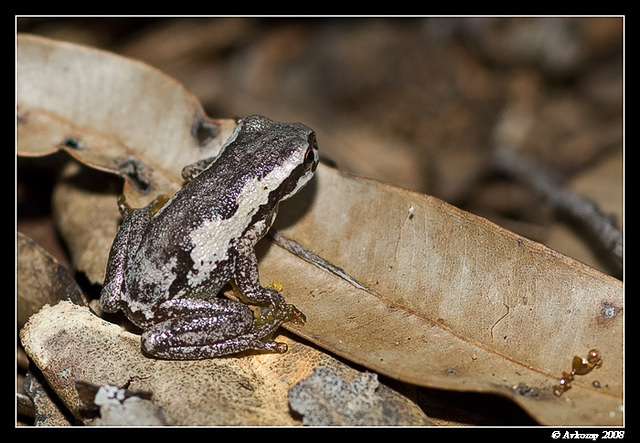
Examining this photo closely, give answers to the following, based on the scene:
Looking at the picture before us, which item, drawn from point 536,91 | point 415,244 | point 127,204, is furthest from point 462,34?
point 127,204

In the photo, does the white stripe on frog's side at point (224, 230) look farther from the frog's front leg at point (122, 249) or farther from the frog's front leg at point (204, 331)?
the frog's front leg at point (122, 249)

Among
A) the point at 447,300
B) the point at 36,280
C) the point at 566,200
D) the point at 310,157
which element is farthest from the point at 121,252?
the point at 566,200

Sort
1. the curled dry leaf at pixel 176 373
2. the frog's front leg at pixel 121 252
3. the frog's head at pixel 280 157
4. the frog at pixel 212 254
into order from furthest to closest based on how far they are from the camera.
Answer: the frog's head at pixel 280 157 → the frog's front leg at pixel 121 252 → the frog at pixel 212 254 → the curled dry leaf at pixel 176 373

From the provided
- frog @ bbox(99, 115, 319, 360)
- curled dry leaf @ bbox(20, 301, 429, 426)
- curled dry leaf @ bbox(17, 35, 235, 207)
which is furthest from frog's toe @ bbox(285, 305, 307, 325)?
curled dry leaf @ bbox(17, 35, 235, 207)

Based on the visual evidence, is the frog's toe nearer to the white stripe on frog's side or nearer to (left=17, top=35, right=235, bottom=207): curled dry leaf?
the white stripe on frog's side

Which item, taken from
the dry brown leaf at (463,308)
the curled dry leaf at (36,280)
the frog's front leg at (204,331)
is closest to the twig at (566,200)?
the dry brown leaf at (463,308)

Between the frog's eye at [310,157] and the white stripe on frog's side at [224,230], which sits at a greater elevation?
the frog's eye at [310,157]

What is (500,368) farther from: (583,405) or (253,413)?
(253,413)
